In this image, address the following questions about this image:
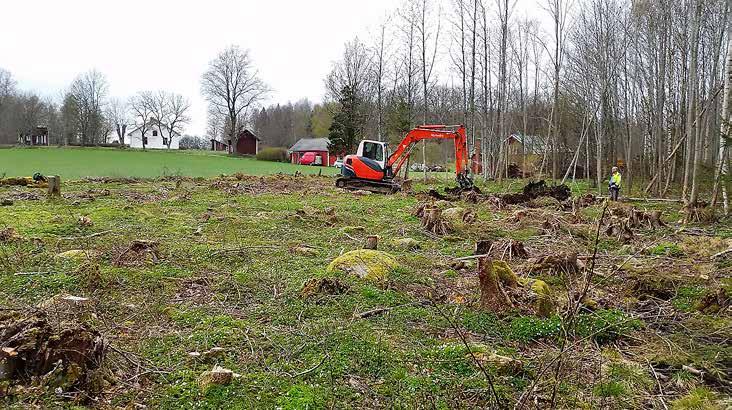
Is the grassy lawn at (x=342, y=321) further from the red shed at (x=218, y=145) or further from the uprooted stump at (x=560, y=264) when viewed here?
the red shed at (x=218, y=145)

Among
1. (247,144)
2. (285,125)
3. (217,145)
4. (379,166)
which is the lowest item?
(379,166)

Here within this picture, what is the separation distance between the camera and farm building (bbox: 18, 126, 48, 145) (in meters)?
69.7

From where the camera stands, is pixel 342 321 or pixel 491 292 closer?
pixel 342 321

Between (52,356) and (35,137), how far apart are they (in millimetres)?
83262

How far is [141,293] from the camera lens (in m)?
5.75

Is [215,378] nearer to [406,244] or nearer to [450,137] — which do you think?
[406,244]

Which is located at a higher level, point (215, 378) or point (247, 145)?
point (247, 145)

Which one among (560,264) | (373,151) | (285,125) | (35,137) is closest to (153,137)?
(35,137)

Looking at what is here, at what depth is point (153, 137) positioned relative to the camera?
290 ft

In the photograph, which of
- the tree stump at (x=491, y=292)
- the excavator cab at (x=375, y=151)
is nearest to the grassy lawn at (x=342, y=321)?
the tree stump at (x=491, y=292)

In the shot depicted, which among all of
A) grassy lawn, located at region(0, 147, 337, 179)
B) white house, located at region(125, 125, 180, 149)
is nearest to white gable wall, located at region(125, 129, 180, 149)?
white house, located at region(125, 125, 180, 149)

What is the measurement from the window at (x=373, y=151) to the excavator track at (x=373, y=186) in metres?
1.06

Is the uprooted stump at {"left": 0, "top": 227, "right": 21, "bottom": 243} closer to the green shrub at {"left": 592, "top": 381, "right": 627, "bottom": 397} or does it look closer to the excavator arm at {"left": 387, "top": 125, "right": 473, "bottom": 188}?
the green shrub at {"left": 592, "top": 381, "right": 627, "bottom": 397}

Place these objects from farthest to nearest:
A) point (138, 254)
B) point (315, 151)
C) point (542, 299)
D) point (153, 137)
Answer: point (153, 137), point (315, 151), point (138, 254), point (542, 299)
